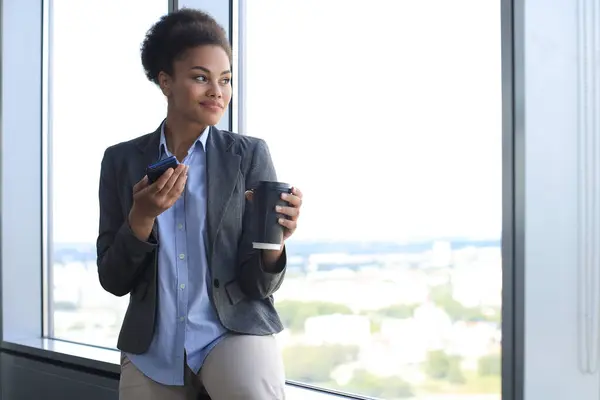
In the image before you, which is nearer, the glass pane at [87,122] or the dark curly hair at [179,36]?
the dark curly hair at [179,36]

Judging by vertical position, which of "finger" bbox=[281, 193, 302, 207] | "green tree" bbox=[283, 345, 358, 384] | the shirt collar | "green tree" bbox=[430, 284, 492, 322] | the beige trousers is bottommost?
"green tree" bbox=[283, 345, 358, 384]

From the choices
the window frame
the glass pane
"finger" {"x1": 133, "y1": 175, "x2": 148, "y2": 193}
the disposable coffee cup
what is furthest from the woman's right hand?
the window frame

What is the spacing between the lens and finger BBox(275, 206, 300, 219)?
131cm

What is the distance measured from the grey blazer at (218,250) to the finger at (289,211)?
12 cm

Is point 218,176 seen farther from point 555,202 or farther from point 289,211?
point 555,202

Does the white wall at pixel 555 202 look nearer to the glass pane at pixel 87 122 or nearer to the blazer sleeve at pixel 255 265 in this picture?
the blazer sleeve at pixel 255 265

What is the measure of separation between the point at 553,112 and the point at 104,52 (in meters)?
1.98

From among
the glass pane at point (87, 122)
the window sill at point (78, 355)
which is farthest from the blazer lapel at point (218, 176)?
the glass pane at point (87, 122)

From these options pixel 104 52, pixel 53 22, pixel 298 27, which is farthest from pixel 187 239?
pixel 53 22

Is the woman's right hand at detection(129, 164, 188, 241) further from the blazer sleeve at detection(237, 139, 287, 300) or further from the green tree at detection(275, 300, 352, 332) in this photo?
the green tree at detection(275, 300, 352, 332)

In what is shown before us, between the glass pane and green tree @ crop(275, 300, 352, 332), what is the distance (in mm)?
855

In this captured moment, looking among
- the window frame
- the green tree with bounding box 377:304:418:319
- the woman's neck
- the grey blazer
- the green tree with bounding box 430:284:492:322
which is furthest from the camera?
the window frame

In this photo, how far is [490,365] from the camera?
64.2 inches

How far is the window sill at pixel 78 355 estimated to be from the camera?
2.11 m
